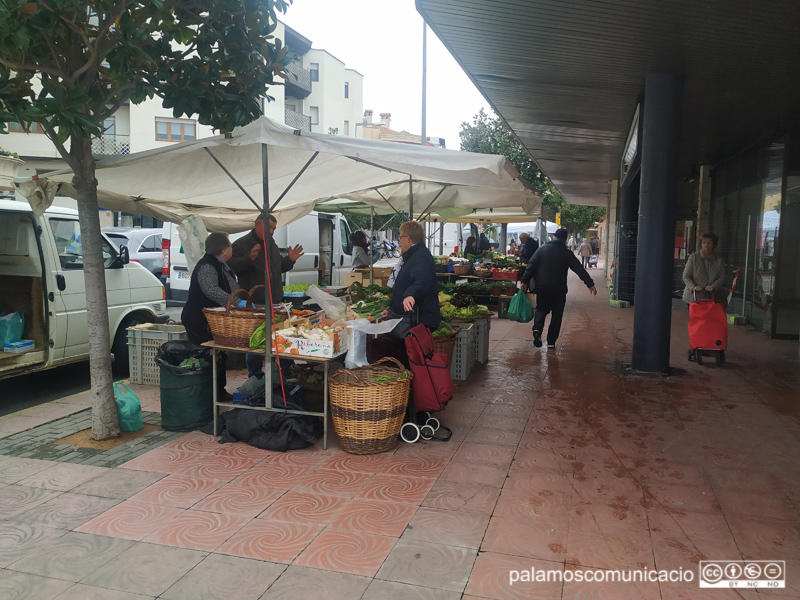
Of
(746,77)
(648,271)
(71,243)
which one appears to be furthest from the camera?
(746,77)

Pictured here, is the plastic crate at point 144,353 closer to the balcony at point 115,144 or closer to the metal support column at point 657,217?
the metal support column at point 657,217

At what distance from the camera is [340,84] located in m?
49.5

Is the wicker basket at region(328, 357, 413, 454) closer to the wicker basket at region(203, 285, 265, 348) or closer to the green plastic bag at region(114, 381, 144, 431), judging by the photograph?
the wicker basket at region(203, 285, 265, 348)

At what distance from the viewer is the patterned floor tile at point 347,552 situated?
10.7ft

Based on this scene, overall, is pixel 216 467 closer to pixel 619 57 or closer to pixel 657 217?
pixel 657 217

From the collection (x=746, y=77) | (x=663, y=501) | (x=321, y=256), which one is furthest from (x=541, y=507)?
(x=321, y=256)

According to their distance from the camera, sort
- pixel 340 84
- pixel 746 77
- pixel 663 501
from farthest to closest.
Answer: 1. pixel 340 84
2. pixel 746 77
3. pixel 663 501

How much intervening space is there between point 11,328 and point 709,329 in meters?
8.40

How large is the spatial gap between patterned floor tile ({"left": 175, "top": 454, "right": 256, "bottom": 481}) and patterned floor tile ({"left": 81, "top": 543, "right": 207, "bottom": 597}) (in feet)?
3.29

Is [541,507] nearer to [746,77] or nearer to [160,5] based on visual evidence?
[160,5]

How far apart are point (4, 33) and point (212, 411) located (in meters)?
3.29

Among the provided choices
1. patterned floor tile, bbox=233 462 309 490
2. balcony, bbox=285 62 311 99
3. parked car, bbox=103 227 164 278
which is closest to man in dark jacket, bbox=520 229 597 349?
patterned floor tile, bbox=233 462 309 490

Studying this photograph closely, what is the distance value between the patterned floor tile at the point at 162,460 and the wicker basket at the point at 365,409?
1178 mm

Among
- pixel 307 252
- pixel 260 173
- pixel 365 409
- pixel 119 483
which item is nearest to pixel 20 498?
pixel 119 483
